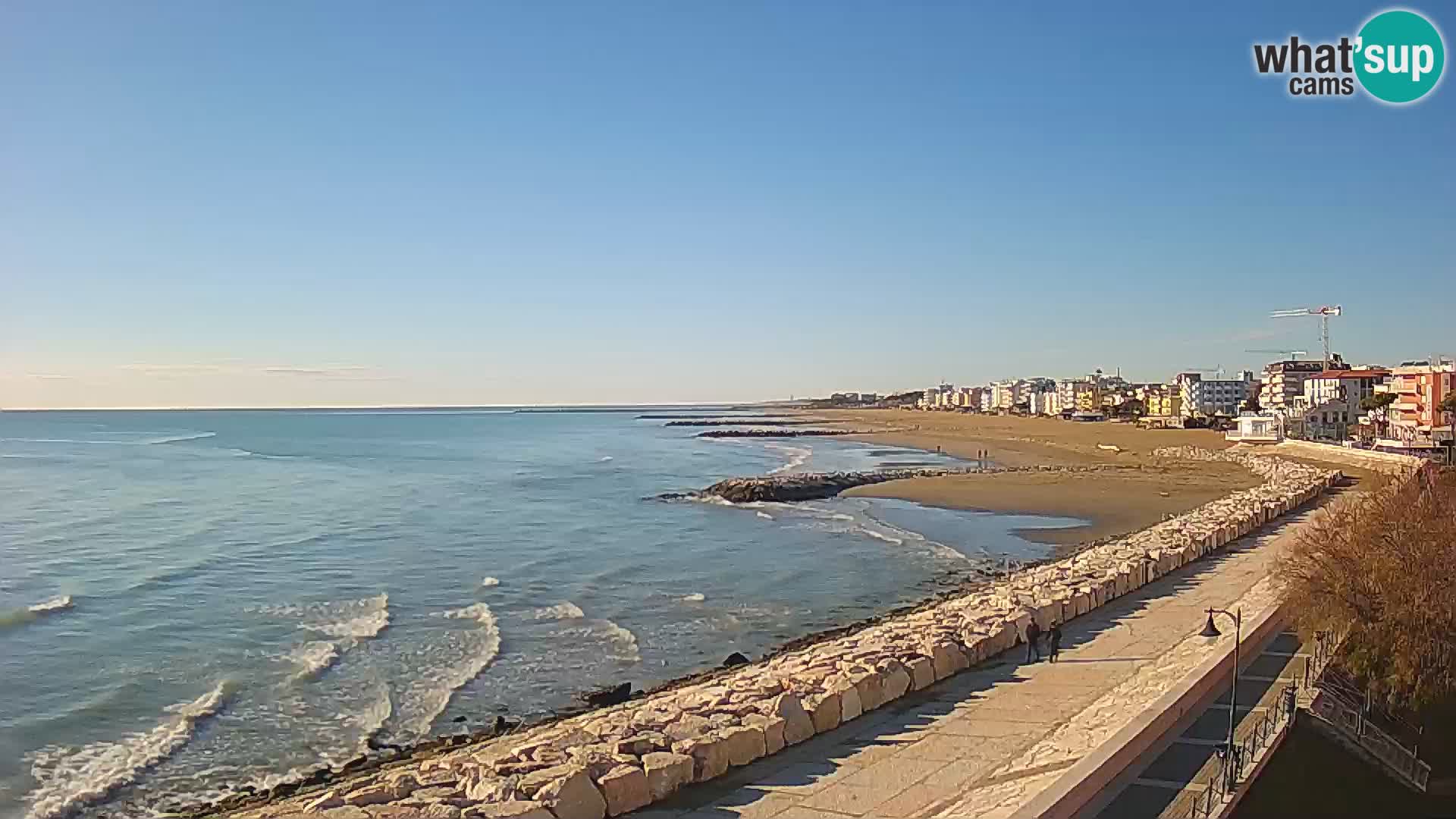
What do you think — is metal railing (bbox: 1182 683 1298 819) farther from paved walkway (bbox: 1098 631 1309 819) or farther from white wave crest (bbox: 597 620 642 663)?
white wave crest (bbox: 597 620 642 663)

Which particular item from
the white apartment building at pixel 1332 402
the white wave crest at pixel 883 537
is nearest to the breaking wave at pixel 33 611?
the white wave crest at pixel 883 537

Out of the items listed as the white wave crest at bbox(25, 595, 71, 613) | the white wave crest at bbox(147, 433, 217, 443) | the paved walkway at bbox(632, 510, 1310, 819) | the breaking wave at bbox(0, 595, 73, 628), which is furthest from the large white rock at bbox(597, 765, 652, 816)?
the white wave crest at bbox(147, 433, 217, 443)

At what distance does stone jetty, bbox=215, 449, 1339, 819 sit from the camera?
10.9 metres

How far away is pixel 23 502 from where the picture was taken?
172 feet

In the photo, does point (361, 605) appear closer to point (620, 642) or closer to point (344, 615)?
point (344, 615)

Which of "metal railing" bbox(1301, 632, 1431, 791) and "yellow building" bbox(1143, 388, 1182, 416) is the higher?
"yellow building" bbox(1143, 388, 1182, 416)

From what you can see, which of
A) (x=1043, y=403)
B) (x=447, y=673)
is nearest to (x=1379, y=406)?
(x=447, y=673)

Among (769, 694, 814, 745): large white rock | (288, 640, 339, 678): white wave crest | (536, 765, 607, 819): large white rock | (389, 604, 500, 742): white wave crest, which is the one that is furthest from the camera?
(288, 640, 339, 678): white wave crest

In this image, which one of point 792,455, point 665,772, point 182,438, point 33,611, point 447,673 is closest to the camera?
point 665,772

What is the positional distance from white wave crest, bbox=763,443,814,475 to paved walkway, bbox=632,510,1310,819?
44920mm

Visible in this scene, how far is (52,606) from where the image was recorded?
25969 mm

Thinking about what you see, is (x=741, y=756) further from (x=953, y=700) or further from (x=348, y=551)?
(x=348, y=551)

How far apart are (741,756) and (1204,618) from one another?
1098cm

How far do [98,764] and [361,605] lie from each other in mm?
10776
